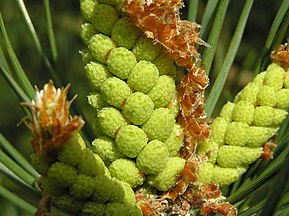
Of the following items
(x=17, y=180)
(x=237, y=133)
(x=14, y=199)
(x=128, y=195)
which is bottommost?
(x=14, y=199)

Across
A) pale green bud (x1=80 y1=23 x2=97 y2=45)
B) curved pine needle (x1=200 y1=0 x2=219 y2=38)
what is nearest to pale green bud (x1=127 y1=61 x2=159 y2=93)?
pale green bud (x1=80 y1=23 x2=97 y2=45)

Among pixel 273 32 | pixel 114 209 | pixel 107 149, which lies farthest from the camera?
pixel 273 32

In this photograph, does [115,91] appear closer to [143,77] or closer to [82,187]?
[143,77]

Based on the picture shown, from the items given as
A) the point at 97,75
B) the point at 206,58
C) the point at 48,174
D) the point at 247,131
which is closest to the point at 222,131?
the point at 247,131

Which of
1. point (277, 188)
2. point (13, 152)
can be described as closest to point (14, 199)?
point (13, 152)

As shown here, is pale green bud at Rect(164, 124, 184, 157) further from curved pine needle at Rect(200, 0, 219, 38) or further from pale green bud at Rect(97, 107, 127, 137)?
curved pine needle at Rect(200, 0, 219, 38)

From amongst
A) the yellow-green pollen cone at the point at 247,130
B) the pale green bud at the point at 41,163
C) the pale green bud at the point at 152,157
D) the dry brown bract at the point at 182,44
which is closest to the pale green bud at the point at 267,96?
the yellow-green pollen cone at the point at 247,130
